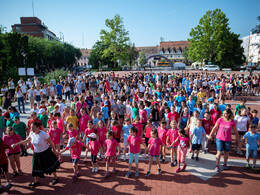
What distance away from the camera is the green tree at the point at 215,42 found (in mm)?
42156

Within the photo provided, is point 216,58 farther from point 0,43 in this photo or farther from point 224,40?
point 0,43

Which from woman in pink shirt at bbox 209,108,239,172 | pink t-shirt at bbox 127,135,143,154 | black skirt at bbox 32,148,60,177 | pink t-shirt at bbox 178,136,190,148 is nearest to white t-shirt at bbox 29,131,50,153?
black skirt at bbox 32,148,60,177

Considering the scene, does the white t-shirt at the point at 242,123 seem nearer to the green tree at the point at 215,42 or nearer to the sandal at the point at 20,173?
the sandal at the point at 20,173

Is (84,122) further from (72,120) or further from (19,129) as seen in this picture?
(19,129)

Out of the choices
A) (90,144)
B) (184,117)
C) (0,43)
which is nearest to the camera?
(90,144)

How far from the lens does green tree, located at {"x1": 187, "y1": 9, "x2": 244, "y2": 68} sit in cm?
4216

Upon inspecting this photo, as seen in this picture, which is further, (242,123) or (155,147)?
(242,123)

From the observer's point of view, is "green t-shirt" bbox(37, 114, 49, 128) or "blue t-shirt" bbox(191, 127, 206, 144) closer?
"blue t-shirt" bbox(191, 127, 206, 144)

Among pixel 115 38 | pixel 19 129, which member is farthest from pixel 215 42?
pixel 19 129

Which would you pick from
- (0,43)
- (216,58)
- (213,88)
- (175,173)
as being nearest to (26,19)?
(0,43)

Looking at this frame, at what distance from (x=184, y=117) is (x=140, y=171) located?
110 inches

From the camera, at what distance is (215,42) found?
42469 millimetres

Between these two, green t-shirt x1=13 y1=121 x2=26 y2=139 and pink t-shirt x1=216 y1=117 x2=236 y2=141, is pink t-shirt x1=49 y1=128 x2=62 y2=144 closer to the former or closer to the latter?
green t-shirt x1=13 y1=121 x2=26 y2=139

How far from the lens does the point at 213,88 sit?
48.9ft
